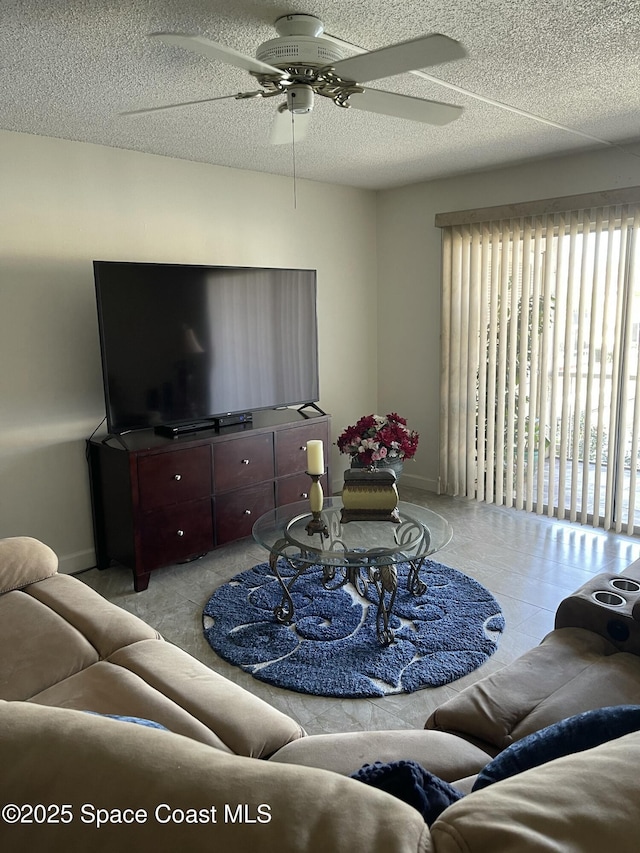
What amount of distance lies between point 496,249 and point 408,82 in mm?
2054

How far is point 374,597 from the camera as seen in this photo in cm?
327

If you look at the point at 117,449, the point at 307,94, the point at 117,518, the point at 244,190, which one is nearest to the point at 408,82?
the point at 307,94

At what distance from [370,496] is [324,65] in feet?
5.92

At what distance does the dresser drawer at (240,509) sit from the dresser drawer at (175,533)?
7 cm

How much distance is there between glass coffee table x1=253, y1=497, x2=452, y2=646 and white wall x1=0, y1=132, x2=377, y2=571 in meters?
1.33

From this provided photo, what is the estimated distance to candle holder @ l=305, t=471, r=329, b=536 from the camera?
298cm

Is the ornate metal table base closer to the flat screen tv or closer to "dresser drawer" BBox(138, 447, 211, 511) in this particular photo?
"dresser drawer" BBox(138, 447, 211, 511)

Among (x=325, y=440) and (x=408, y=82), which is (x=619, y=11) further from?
(x=325, y=440)

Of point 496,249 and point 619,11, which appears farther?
point 496,249

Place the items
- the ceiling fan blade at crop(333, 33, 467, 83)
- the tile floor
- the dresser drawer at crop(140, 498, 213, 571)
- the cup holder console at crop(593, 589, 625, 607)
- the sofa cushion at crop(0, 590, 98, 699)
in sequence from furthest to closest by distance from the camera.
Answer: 1. the dresser drawer at crop(140, 498, 213, 571)
2. the tile floor
3. the cup holder console at crop(593, 589, 625, 607)
4. the sofa cushion at crop(0, 590, 98, 699)
5. the ceiling fan blade at crop(333, 33, 467, 83)

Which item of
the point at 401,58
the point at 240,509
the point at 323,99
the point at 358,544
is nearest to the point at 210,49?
the point at 401,58

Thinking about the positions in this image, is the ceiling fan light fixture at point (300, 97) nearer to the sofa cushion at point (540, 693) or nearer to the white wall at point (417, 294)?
the sofa cushion at point (540, 693)

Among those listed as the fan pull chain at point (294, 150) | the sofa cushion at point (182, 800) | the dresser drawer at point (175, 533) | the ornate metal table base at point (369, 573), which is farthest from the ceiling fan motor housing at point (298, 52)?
the dresser drawer at point (175, 533)

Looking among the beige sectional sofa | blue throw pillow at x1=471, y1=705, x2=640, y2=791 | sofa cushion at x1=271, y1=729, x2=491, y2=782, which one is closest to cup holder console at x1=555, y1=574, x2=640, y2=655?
sofa cushion at x1=271, y1=729, x2=491, y2=782
